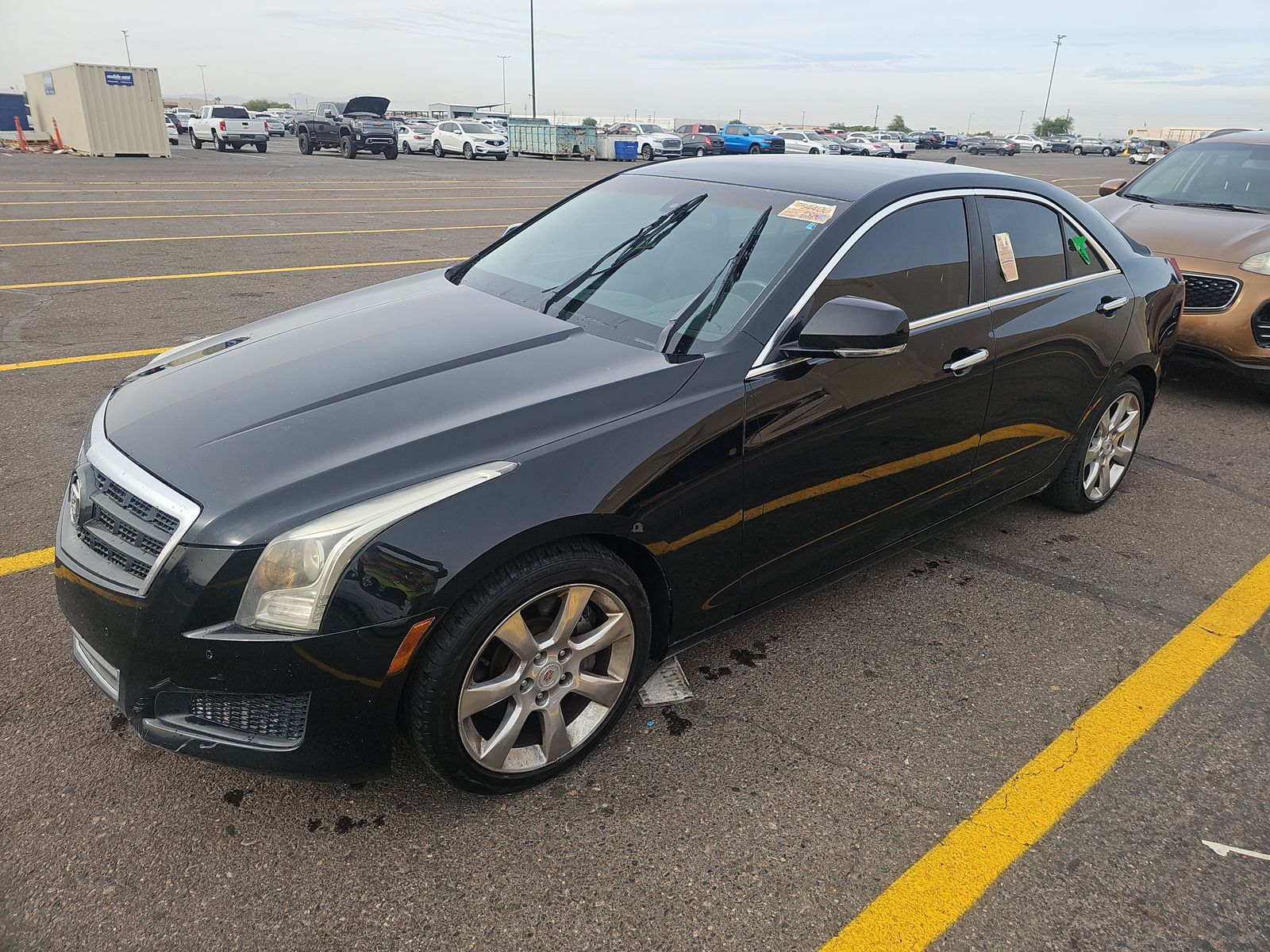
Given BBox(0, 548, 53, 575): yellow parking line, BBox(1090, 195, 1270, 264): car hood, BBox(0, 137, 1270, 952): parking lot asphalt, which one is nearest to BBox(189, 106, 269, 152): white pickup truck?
BBox(0, 137, 1270, 952): parking lot asphalt

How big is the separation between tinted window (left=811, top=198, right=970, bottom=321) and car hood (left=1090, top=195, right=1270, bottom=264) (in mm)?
3782

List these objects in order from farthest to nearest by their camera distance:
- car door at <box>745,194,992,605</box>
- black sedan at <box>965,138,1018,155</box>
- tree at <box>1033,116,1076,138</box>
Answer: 1. tree at <box>1033,116,1076,138</box>
2. black sedan at <box>965,138,1018,155</box>
3. car door at <box>745,194,992,605</box>

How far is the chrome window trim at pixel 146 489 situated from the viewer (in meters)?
2.07

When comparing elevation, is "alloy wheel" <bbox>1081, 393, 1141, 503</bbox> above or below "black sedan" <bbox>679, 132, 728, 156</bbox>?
above

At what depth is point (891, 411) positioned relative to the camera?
3.00 meters

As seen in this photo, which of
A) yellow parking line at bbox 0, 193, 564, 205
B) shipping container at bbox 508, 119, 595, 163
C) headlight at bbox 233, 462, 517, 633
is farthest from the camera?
shipping container at bbox 508, 119, 595, 163

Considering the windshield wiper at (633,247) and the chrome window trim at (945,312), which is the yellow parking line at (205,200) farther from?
the chrome window trim at (945,312)

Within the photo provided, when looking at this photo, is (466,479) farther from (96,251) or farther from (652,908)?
(96,251)

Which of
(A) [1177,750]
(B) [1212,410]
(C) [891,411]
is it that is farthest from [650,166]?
(B) [1212,410]

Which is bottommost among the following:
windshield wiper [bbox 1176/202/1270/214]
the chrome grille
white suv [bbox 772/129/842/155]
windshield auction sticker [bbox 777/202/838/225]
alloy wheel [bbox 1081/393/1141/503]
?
white suv [bbox 772/129/842/155]

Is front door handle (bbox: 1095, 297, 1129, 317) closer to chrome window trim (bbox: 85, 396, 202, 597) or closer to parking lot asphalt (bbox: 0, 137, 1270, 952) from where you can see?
parking lot asphalt (bbox: 0, 137, 1270, 952)

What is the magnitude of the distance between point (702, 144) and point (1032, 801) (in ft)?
135

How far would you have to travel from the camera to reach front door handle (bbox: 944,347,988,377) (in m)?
3.15

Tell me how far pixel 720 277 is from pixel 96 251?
32.3 ft
